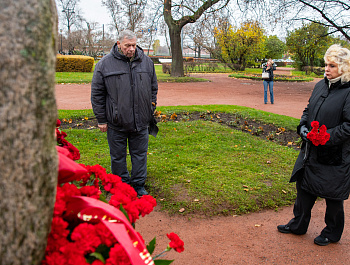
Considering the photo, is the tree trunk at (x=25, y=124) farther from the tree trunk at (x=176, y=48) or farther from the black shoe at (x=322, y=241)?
the tree trunk at (x=176, y=48)

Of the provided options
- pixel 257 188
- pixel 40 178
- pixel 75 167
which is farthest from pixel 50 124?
pixel 257 188

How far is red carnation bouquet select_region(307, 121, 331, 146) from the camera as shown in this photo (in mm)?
3027

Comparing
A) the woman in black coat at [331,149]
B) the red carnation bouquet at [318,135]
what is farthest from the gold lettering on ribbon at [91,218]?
the woman in black coat at [331,149]

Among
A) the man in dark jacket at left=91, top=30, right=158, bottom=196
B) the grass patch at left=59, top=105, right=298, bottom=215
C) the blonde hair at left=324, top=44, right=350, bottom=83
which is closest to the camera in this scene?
the blonde hair at left=324, top=44, right=350, bottom=83

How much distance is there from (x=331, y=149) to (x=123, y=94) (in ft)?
7.65

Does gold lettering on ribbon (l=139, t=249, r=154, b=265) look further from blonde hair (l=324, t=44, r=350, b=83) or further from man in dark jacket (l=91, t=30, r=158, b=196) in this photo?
man in dark jacket (l=91, t=30, r=158, b=196)

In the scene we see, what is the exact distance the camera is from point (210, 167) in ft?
17.9

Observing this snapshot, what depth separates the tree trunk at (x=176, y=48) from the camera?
886 inches

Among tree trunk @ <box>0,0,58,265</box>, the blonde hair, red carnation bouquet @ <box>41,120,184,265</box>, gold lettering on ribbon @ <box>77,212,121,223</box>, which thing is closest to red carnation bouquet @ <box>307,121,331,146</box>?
the blonde hair

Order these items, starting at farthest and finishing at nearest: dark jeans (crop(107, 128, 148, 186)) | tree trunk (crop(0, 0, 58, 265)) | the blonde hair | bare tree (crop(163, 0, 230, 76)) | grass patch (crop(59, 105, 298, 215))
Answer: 1. bare tree (crop(163, 0, 230, 76))
2. grass patch (crop(59, 105, 298, 215))
3. dark jeans (crop(107, 128, 148, 186))
4. the blonde hair
5. tree trunk (crop(0, 0, 58, 265))

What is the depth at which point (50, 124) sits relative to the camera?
105 centimetres

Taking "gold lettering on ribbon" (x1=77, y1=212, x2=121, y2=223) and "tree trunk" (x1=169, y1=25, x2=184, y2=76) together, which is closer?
"gold lettering on ribbon" (x1=77, y1=212, x2=121, y2=223)

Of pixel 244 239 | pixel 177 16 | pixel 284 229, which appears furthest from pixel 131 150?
pixel 177 16

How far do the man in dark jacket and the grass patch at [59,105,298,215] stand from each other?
947 millimetres
